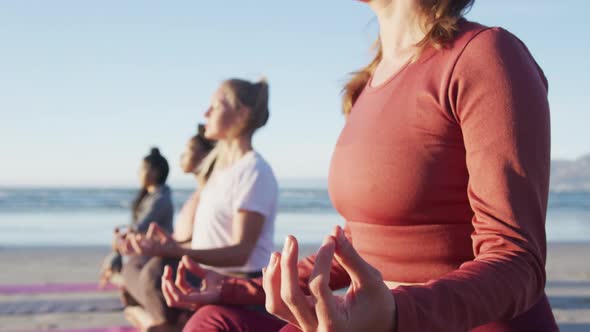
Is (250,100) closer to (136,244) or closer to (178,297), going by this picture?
(136,244)

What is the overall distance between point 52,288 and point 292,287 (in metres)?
7.10

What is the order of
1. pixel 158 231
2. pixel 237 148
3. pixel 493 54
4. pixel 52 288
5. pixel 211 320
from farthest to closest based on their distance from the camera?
1. pixel 52 288
2. pixel 237 148
3. pixel 158 231
4. pixel 211 320
5. pixel 493 54

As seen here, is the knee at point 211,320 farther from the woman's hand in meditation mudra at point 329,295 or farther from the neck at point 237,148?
the neck at point 237,148

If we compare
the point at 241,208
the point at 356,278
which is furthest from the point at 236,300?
the point at 241,208

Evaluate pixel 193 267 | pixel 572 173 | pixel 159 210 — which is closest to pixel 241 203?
pixel 193 267

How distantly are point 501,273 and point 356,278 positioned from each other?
0.86 feet

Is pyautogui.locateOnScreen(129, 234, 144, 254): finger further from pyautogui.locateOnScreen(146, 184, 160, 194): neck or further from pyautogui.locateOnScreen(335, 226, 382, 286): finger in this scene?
pyautogui.locateOnScreen(146, 184, 160, 194): neck

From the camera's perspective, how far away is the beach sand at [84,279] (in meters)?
5.52

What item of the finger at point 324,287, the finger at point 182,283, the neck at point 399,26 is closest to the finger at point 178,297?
the finger at point 182,283

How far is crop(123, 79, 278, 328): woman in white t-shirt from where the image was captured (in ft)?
10.6

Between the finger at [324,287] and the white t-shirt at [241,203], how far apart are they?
2.41 meters

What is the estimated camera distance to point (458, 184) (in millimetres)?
1265

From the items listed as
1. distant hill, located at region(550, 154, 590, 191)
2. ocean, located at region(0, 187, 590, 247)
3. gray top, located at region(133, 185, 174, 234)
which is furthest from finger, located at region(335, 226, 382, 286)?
distant hill, located at region(550, 154, 590, 191)

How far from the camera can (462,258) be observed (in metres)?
1.30
